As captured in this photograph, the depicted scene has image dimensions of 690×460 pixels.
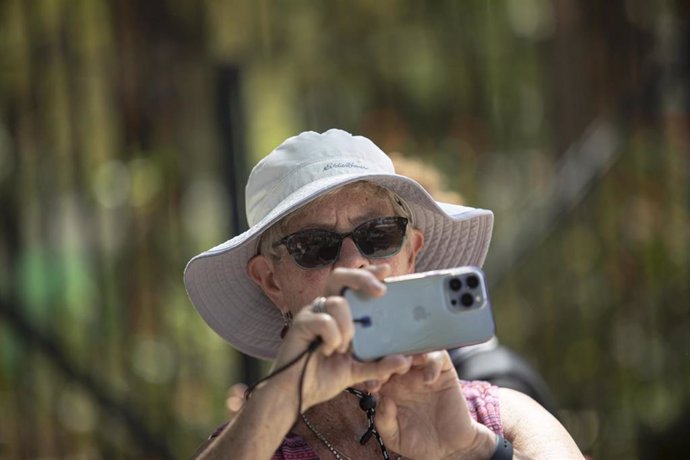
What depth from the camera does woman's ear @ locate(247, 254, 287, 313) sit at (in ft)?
9.00

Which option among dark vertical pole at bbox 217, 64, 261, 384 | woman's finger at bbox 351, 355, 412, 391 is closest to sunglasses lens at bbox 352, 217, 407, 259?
woman's finger at bbox 351, 355, 412, 391

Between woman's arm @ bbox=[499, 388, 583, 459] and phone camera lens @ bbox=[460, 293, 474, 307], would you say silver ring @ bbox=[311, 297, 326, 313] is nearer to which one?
phone camera lens @ bbox=[460, 293, 474, 307]

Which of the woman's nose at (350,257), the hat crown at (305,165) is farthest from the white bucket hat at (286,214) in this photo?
the woman's nose at (350,257)

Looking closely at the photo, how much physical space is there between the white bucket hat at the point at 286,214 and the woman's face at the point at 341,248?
1.8 inches

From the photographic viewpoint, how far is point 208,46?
16.2 ft

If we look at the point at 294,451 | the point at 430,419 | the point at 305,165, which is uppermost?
the point at 305,165

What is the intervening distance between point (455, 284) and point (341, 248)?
0.39m

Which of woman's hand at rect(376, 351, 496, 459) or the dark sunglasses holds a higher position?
the dark sunglasses

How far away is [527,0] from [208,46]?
1.75m

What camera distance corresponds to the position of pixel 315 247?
100 inches

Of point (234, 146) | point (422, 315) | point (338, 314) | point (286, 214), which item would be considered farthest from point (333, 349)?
point (234, 146)

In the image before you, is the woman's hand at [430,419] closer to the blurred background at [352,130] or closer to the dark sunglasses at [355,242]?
the dark sunglasses at [355,242]

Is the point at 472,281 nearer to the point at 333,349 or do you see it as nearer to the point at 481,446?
the point at 333,349

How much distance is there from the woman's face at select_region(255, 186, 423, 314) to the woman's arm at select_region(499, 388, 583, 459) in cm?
37
